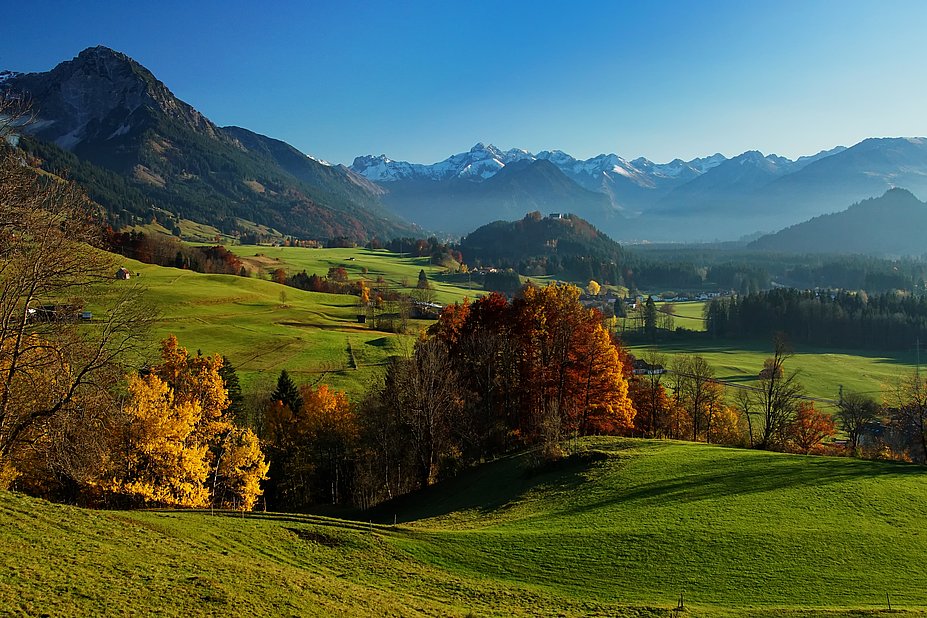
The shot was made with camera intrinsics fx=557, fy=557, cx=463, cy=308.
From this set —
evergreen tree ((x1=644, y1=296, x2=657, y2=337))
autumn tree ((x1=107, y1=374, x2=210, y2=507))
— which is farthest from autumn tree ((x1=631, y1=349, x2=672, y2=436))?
evergreen tree ((x1=644, y1=296, x2=657, y2=337))

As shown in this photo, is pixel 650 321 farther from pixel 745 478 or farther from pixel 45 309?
pixel 45 309

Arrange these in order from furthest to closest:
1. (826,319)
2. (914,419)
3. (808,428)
Answer: (826,319), (808,428), (914,419)

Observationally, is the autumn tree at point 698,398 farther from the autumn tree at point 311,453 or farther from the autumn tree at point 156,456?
the autumn tree at point 156,456

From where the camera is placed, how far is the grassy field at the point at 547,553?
16172mm

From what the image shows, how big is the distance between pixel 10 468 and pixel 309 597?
73.5ft

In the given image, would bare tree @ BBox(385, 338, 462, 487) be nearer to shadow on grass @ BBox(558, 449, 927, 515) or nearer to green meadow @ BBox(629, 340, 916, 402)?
shadow on grass @ BBox(558, 449, 927, 515)

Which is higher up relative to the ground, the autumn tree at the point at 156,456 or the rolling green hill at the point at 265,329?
the rolling green hill at the point at 265,329

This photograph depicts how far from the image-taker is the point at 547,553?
26.0 meters

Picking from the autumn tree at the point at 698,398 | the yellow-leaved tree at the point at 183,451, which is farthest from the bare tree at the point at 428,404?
the autumn tree at the point at 698,398

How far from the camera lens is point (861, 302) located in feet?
577

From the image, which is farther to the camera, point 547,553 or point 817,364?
point 817,364

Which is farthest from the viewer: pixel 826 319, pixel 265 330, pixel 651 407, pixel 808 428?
pixel 826 319

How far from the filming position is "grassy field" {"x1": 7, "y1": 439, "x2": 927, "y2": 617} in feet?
53.1

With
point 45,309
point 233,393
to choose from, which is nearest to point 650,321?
point 233,393
